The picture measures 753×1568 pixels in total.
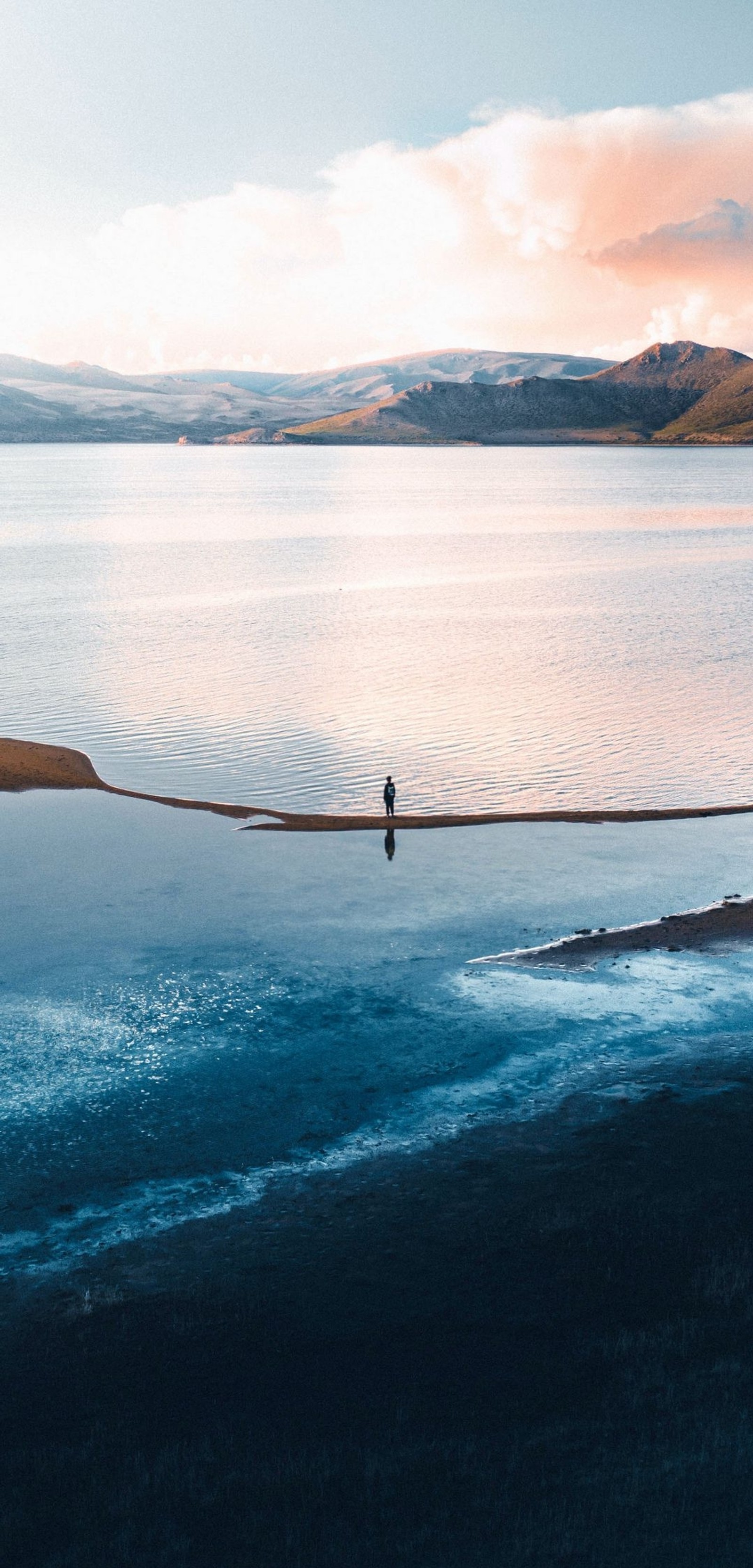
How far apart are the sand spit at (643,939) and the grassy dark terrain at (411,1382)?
267 inches

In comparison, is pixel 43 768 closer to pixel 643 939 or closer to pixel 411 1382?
pixel 643 939

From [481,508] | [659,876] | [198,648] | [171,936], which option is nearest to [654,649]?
[198,648]

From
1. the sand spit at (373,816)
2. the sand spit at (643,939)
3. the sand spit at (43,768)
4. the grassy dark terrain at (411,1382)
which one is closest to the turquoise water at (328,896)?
the sand spit at (643,939)

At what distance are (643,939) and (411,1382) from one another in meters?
12.4

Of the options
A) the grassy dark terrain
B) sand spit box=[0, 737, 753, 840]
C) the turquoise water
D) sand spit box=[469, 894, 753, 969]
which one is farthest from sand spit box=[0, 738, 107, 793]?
the grassy dark terrain

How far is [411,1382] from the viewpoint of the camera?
1215 centimetres

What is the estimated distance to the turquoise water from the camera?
16781 mm

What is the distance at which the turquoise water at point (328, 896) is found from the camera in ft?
55.1

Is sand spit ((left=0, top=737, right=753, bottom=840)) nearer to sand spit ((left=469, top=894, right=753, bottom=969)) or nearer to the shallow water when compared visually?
the shallow water

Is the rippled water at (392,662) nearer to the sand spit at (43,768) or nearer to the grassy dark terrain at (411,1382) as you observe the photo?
the sand spit at (43,768)

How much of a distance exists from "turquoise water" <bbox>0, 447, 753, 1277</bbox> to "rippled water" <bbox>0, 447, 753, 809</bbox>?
0.76ft

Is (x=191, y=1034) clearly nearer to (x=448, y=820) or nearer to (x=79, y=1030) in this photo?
(x=79, y=1030)

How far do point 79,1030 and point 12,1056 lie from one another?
1.22 meters

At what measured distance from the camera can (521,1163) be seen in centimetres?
1572
